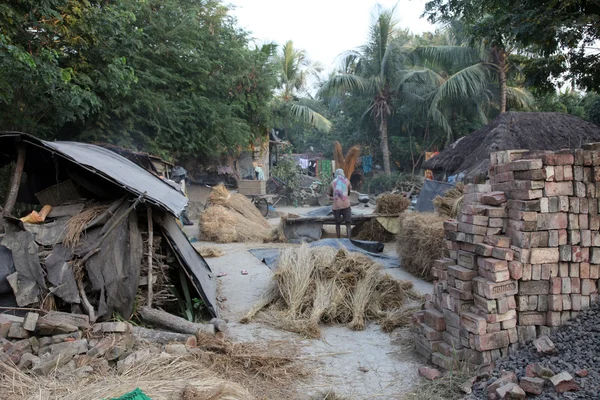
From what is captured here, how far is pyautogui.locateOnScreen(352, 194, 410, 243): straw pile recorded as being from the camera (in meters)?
10.5

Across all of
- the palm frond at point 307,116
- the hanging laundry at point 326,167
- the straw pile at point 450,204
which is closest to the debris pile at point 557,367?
the straw pile at point 450,204

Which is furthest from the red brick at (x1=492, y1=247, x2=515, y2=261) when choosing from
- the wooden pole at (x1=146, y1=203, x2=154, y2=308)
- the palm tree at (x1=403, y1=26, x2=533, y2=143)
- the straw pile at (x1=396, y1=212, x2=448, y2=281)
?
the palm tree at (x1=403, y1=26, x2=533, y2=143)

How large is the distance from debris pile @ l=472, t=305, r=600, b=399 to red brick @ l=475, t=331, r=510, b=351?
119mm

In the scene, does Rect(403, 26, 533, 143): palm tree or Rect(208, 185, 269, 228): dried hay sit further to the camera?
Rect(403, 26, 533, 143): palm tree

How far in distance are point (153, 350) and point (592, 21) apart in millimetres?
7694

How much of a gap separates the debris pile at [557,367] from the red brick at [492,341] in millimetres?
119

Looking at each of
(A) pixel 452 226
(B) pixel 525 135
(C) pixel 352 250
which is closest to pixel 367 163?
(B) pixel 525 135

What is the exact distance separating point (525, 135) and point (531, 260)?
414 inches

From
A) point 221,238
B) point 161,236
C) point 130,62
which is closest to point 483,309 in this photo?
point 161,236

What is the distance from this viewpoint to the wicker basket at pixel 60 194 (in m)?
5.29

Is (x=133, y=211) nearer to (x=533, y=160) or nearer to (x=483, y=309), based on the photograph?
(x=483, y=309)

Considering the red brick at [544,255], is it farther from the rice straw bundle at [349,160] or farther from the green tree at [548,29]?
the rice straw bundle at [349,160]

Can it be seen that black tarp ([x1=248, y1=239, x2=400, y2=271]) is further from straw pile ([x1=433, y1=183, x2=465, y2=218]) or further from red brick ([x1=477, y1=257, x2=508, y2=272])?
red brick ([x1=477, y1=257, x2=508, y2=272])

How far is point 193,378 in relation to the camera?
11.6 ft
